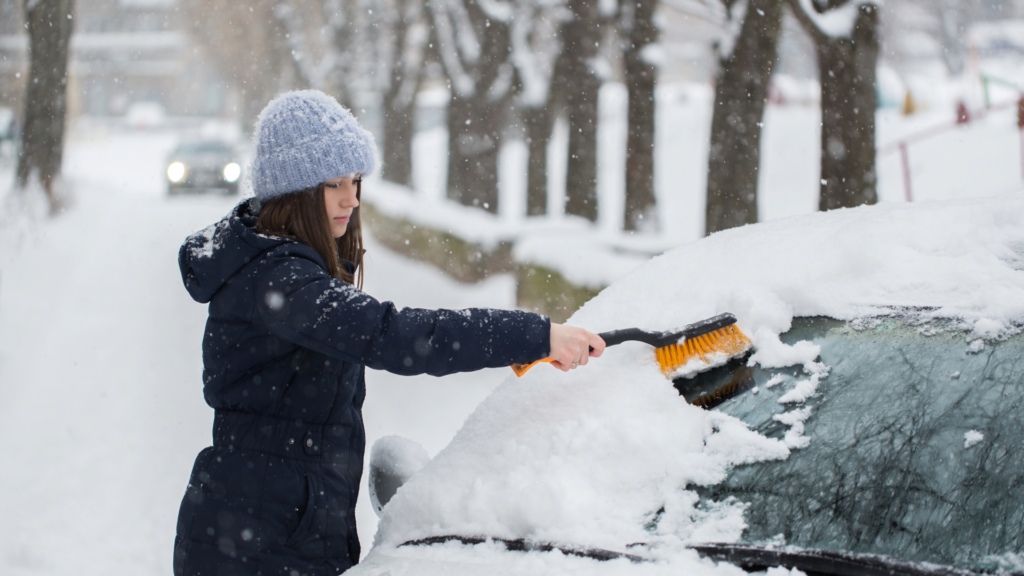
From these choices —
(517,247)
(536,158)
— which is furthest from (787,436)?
(536,158)

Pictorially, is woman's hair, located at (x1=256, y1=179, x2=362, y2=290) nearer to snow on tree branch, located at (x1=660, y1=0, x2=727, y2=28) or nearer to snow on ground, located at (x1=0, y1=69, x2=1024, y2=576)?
snow on ground, located at (x1=0, y1=69, x2=1024, y2=576)

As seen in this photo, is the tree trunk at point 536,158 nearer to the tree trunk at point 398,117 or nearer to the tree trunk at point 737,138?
the tree trunk at point 737,138

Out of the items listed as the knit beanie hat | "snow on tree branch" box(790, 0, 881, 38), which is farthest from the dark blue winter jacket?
"snow on tree branch" box(790, 0, 881, 38)

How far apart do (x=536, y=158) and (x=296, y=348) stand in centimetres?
1128

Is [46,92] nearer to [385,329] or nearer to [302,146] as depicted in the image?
[302,146]

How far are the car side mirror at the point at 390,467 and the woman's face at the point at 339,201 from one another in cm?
55

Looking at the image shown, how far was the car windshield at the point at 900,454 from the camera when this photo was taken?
4.80ft

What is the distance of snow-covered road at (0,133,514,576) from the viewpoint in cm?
468

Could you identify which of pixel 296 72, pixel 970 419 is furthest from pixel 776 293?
pixel 296 72

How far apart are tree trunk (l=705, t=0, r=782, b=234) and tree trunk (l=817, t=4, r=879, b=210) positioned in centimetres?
133

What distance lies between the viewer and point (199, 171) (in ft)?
72.0

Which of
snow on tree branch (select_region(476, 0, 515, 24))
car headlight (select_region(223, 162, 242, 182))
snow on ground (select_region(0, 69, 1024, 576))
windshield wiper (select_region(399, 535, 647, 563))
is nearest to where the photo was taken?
windshield wiper (select_region(399, 535, 647, 563))

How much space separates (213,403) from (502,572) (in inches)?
32.8

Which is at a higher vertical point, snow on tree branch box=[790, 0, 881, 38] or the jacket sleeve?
snow on tree branch box=[790, 0, 881, 38]
